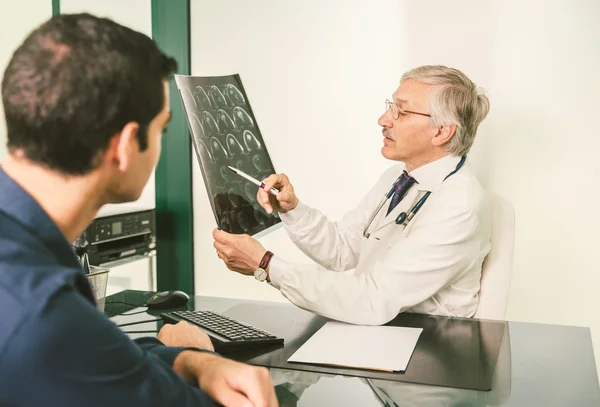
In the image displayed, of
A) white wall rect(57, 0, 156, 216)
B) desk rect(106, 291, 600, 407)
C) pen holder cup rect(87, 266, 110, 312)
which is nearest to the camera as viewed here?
desk rect(106, 291, 600, 407)

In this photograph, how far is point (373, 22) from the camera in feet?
8.71

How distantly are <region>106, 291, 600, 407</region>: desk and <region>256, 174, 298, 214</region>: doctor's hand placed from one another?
2.16 ft

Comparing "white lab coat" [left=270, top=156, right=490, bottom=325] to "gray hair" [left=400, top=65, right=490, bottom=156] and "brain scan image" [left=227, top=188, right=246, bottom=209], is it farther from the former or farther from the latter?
"brain scan image" [left=227, top=188, right=246, bottom=209]

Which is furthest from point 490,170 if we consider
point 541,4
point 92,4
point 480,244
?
point 92,4

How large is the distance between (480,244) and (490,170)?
0.82m

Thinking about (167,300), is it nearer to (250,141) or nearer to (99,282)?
(99,282)

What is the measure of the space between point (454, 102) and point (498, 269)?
0.53m

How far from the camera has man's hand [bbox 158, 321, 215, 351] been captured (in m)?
1.33

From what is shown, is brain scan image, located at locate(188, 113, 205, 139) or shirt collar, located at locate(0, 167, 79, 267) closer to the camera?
shirt collar, located at locate(0, 167, 79, 267)

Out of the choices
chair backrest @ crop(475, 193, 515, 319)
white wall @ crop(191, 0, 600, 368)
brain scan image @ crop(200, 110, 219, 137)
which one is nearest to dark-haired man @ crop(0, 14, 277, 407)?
brain scan image @ crop(200, 110, 219, 137)

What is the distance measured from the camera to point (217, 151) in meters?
1.82

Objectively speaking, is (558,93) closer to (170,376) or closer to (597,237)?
(597,237)

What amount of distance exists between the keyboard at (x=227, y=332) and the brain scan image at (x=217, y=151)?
450mm

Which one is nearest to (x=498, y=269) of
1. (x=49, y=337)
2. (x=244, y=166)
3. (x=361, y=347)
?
(x=361, y=347)
